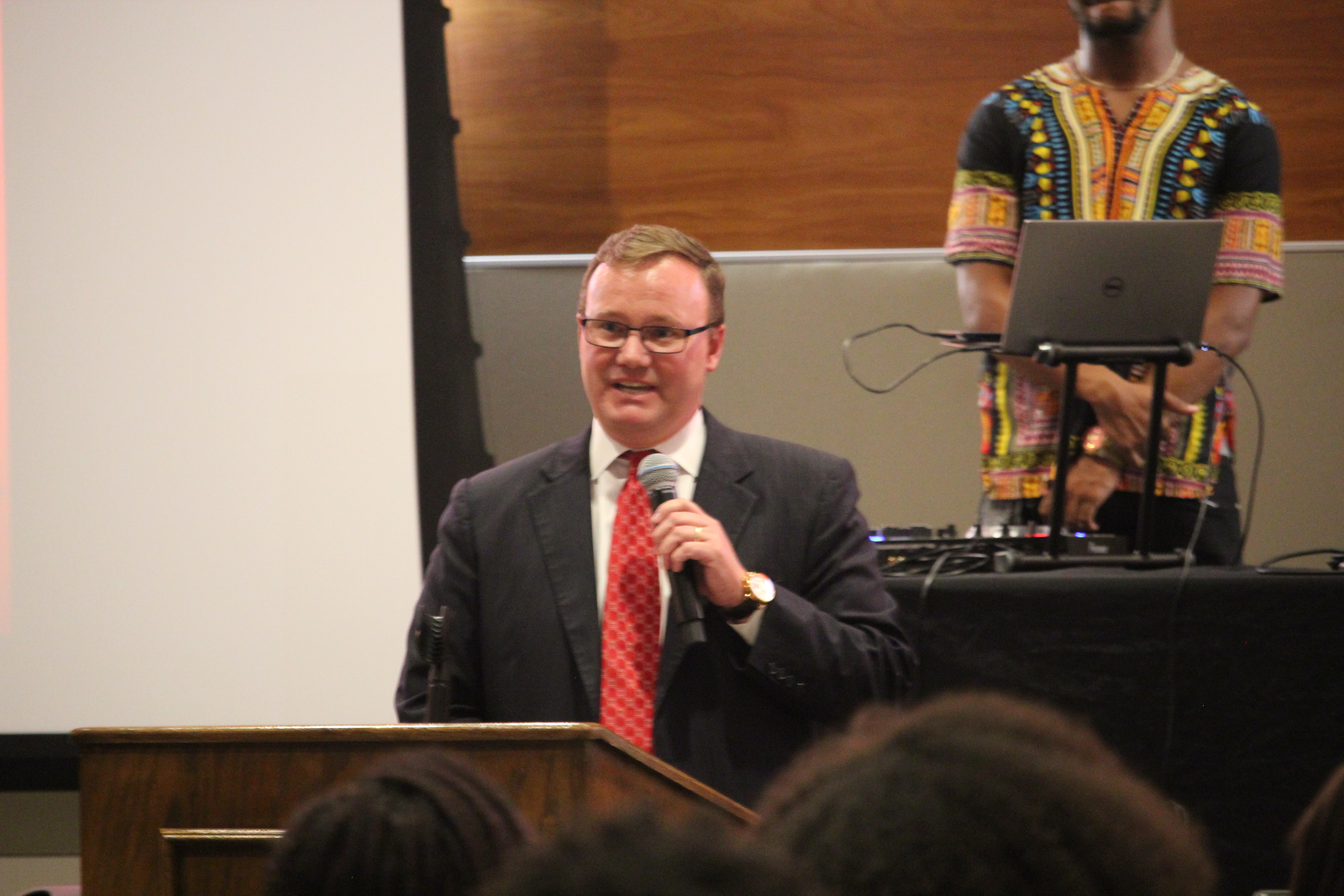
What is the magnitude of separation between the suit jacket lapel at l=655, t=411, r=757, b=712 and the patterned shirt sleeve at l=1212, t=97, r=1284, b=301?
1.20 m

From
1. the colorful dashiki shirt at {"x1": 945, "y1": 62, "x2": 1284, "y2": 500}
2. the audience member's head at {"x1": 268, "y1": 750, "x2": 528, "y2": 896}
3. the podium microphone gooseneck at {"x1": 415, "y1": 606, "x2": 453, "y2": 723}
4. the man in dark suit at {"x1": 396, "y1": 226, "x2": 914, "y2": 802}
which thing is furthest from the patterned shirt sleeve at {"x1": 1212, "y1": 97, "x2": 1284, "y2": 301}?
the audience member's head at {"x1": 268, "y1": 750, "x2": 528, "y2": 896}

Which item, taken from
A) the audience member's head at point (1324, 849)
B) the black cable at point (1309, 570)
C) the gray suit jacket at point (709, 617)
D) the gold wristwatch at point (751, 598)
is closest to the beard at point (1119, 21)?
the black cable at point (1309, 570)

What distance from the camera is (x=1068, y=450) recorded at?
249 cm

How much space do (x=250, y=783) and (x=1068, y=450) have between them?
1.56 meters

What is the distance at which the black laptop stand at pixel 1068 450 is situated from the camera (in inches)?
94.7

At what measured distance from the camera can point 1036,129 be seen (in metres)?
2.87

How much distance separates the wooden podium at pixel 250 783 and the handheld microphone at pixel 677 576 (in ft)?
1.07

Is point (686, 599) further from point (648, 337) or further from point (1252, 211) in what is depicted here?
point (1252, 211)

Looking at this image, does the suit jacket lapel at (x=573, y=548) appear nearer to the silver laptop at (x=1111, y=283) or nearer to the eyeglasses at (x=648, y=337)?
the eyeglasses at (x=648, y=337)

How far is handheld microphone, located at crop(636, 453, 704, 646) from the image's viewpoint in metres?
1.88

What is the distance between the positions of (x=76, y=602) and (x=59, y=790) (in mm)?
625

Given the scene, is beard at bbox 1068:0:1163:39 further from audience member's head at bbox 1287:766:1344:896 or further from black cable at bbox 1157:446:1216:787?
audience member's head at bbox 1287:766:1344:896

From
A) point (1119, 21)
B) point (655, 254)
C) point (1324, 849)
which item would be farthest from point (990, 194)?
point (1324, 849)

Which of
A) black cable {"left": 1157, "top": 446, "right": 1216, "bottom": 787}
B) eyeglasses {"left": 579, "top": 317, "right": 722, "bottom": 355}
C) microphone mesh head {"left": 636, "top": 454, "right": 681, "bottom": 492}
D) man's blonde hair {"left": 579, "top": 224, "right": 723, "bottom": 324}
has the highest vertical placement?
man's blonde hair {"left": 579, "top": 224, "right": 723, "bottom": 324}
